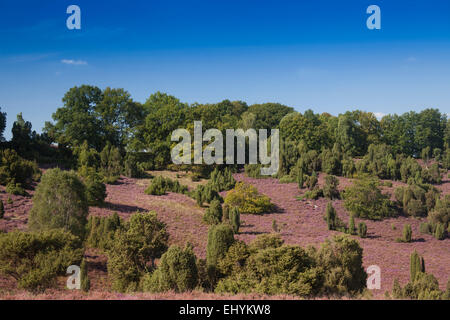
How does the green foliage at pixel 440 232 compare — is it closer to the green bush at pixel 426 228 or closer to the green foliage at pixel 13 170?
the green bush at pixel 426 228

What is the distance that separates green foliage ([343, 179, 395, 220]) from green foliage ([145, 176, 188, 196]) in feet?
47.2

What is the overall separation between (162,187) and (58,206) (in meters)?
15.7

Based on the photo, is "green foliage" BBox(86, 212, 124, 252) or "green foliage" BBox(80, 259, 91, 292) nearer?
"green foliage" BBox(80, 259, 91, 292)

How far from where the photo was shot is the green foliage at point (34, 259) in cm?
1051

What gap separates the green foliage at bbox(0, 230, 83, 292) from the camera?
414 inches

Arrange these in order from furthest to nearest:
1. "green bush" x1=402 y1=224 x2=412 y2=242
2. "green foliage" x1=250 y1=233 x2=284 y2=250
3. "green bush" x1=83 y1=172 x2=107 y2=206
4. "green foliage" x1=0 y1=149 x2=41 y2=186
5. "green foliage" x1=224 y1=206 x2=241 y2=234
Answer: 1. "green foliage" x1=0 y1=149 x2=41 y2=186
2. "green bush" x1=83 y1=172 x2=107 y2=206
3. "green bush" x1=402 y1=224 x2=412 y2=242
4. "green foliage" x1=224 y1=206 x2=241 y2=234
5. "green foliage" x1=250 y1=233 x2=284 y2=250

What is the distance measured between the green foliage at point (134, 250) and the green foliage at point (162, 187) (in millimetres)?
15429

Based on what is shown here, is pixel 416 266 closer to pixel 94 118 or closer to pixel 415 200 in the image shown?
pixel 415 200

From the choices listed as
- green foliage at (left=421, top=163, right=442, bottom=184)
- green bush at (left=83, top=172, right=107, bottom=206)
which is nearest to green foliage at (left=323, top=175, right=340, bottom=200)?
green foliage at (left=421, top=163, right=442, bottom=184)

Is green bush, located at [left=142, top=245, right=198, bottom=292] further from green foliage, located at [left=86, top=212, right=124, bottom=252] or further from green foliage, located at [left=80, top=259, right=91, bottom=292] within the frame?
green foliage, located at [left=86, top=212, right=124, bottom=252]

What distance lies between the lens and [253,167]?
131 ft

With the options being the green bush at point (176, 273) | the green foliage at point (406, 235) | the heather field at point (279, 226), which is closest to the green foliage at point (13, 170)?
the heather field at point (279, 226)

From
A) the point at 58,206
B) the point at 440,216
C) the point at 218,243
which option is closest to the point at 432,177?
the point at 440,216

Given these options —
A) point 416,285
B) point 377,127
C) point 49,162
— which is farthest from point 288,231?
point 377,127
